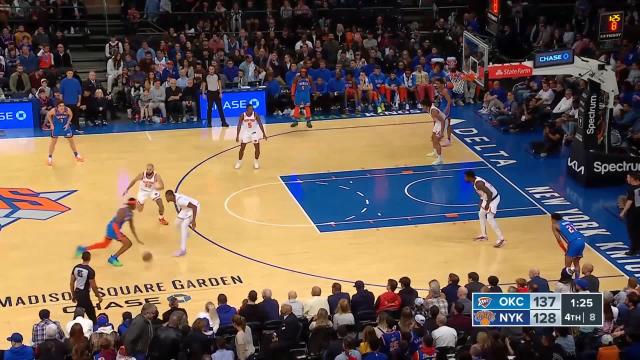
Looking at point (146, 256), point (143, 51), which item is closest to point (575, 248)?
point (146, 256)

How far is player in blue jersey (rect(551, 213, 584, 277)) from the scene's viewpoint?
→ 1997 cm

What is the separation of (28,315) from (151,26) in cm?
1873

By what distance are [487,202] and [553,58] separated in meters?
4.56

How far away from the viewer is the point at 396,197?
25.5 meters

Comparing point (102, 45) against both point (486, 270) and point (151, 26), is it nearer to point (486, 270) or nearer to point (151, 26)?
→ point (151, 26)

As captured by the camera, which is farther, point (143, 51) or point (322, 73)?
point (322, 73)

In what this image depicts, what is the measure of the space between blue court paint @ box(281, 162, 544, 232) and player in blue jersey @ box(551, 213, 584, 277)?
12.4 feet

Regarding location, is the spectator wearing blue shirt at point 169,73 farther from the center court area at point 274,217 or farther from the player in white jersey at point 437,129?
the player in white jersey at point 437,129

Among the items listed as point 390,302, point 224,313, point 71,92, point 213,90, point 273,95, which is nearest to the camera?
point 224,313

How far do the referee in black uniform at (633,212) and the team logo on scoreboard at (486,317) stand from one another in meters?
11.6

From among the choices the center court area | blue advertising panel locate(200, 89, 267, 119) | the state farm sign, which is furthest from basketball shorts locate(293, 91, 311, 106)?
the state farm sign

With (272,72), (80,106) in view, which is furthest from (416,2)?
(80,106)

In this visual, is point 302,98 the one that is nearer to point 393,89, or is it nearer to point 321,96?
point 321,96

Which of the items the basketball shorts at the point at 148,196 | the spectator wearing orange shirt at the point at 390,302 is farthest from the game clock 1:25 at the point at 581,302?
the basketball shorts at the point at 148,196
